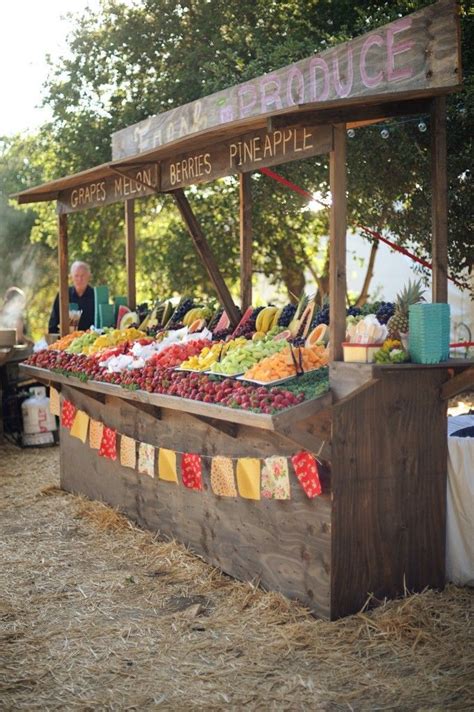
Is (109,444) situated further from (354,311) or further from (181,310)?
(354,311)

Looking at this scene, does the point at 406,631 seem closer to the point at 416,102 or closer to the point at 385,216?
the point at 416,102

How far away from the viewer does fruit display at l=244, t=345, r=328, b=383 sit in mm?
4879

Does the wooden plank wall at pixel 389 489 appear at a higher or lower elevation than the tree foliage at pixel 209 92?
lower

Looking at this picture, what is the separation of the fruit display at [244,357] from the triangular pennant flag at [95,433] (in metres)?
2.01

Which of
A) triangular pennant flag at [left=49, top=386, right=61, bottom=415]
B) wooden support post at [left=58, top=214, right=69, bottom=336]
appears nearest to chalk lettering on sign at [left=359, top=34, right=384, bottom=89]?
wooden support post at [left=58, top=214, right=69, bottom=336]

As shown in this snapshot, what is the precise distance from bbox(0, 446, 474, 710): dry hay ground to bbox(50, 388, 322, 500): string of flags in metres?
0.56

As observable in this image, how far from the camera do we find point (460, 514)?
196 inches

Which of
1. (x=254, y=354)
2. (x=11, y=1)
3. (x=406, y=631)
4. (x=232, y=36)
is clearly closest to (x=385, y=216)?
(x=232, y=36)

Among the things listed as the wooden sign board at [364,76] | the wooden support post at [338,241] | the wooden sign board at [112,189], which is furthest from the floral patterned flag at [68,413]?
the wooden support post at [338,241]

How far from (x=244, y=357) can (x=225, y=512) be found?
1.00 meters

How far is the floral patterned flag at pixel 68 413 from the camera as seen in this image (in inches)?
301

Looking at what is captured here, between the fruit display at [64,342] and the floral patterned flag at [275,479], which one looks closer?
the floral patterned flag at [275,479]

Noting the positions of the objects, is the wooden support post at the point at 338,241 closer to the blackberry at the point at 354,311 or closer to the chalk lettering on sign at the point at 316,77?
the blackberry at the point at 354,311

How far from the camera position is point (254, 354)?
5301mm
